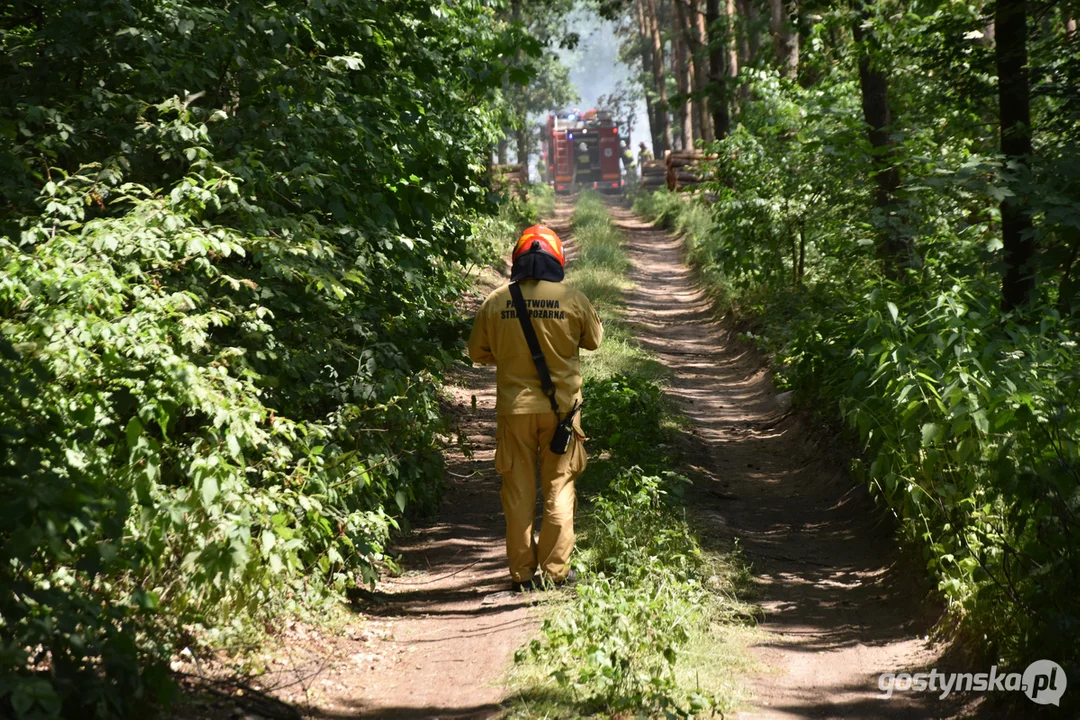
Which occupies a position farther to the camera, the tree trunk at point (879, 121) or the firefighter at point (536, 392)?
the tree trunk at point (879, 121)

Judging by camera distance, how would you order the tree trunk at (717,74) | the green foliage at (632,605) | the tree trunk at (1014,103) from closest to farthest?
1. the green foliage at (632,605)
2. the tree trunk at (1014,103)
3. the tree trunk at (717,74)

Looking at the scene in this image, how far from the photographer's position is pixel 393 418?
20.9ft

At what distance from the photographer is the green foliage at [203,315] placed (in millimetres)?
3473

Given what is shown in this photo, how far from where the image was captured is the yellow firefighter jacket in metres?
5.99

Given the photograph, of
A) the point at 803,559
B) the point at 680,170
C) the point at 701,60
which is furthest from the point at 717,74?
the point at 803,559

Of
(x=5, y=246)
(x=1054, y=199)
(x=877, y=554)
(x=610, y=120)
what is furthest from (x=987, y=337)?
(x=610, y=120)

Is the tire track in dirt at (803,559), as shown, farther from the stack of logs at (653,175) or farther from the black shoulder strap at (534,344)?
the stack of logs at (653,175)

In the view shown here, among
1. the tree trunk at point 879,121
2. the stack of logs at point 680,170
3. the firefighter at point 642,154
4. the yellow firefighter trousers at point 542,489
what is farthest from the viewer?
the firefighter at point 642,154

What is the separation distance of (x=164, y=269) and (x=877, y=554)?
4776 millimetres

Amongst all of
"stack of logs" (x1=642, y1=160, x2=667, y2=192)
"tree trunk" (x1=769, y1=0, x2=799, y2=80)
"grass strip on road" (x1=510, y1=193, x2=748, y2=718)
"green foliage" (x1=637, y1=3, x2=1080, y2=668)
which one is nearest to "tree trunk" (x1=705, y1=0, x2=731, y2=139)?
"tree trunk" (x1=769, y1=0, x2=799, y2=80)

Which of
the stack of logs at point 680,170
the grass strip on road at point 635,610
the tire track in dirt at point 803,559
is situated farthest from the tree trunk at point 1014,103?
the stack of logs at point 680,170

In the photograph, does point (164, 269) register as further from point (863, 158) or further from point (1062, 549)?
point (863, 158)

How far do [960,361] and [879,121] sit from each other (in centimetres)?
568

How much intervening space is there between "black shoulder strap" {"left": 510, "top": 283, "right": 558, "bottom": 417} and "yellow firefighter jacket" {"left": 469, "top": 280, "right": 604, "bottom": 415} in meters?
0.03
